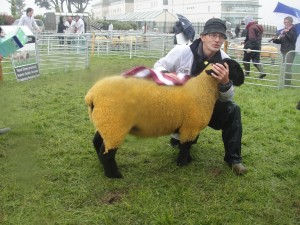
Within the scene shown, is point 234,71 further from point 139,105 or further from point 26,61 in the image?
point 26,61

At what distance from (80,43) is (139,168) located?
777 cm

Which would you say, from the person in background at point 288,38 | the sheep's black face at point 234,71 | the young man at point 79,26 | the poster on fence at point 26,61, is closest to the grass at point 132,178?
the sheep's black face at point 234,71

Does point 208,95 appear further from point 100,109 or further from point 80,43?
point 80,43

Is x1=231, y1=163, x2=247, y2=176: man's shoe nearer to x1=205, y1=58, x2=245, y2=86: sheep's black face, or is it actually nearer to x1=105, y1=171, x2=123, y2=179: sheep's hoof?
x1=205, y1=58, x2=245, y2=86: sheep's black face

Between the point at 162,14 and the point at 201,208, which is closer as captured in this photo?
the point at 201,208

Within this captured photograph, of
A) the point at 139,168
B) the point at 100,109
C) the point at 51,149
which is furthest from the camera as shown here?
the point at 51,149

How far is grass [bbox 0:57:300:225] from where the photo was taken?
9.09 feet

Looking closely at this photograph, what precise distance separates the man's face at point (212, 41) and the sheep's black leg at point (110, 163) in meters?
1.38

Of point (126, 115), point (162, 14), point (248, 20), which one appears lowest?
point (126, 115)

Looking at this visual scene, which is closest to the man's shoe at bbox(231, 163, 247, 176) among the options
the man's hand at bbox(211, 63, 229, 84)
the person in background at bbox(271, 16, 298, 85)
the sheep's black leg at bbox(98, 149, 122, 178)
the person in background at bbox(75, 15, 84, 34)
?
the man's hand at bbox(211, 63, 229, 84)

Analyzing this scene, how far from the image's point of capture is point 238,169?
3713 millimetres

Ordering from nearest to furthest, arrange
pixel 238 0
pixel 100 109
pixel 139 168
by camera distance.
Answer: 1. pixel 100 109
2. pixel 139 168
3. pixel 238 0

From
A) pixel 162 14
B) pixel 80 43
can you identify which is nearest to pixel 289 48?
pixel 80 43

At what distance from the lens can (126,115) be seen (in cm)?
305
